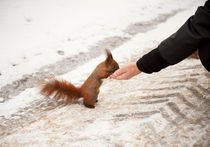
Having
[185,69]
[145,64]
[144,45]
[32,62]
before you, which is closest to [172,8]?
[144,45]

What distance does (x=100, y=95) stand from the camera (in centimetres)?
253

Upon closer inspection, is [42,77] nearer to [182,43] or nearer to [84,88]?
[84,88]

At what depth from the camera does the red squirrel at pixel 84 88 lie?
209 cm

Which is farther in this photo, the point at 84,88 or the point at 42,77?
the point at 42,77

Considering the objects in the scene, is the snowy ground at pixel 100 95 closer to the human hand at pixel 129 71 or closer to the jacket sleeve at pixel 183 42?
the human hand at pixel 129 71

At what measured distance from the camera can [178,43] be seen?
142cm

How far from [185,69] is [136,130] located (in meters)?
1.55

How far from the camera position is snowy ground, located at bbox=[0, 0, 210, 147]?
177 centimetres

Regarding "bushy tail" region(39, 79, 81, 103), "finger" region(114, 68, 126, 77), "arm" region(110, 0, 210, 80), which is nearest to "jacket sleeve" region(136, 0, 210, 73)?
"arm" region(110, 0, 210, 80)

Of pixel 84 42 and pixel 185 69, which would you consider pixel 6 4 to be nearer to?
pixel 84 42

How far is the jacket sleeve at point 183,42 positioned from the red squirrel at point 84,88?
71 centimetres

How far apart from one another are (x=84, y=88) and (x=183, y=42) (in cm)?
120

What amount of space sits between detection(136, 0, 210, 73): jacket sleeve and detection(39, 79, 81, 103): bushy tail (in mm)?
917

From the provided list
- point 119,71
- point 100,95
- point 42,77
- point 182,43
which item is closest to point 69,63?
point 42,77
